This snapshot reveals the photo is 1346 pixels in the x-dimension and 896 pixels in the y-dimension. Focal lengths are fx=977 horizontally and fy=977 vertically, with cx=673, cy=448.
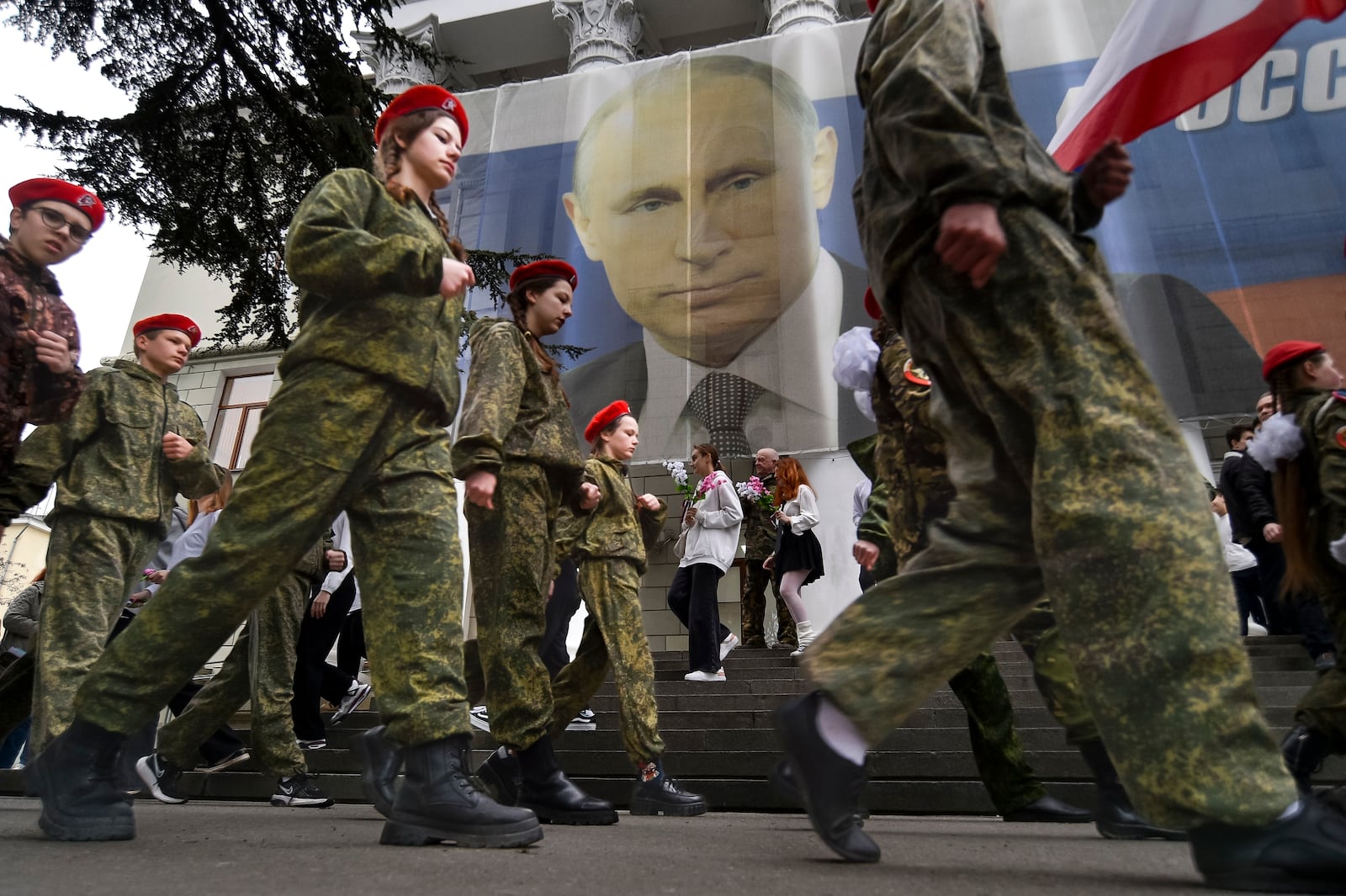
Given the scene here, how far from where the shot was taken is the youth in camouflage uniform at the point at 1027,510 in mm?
1440

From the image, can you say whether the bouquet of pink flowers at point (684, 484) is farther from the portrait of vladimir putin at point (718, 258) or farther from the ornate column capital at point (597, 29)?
the ornate column capital at point (597, 29)

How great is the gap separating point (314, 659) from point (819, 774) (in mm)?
5081

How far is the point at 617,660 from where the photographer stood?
12.8 feet

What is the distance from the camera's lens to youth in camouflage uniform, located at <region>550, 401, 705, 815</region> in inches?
151

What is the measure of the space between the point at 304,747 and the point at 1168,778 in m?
5.34

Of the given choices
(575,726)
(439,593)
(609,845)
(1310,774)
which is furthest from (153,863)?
(575,726)

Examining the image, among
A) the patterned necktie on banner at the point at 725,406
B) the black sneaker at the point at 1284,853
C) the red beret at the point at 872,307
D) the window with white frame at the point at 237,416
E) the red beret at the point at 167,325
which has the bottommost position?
the black sneaker at the point at 1284,853

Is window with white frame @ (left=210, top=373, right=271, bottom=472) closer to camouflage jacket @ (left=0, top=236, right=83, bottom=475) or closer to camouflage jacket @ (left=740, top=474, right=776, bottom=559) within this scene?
camouflage jacket @ (left=740, top=474, right=776, bottom=559)

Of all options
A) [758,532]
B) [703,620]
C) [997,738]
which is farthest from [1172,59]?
[758,532]

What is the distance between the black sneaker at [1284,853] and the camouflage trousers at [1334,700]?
200 centimetres

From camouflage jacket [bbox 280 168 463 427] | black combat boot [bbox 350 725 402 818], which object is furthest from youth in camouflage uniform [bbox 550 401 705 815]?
black combat boot [bbox 350 725 402 818]

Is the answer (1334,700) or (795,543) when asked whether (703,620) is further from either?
(1334,700)

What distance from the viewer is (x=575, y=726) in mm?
5633

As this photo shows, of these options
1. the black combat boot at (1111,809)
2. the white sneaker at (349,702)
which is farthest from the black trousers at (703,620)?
the black combat boot at (1111,809)
